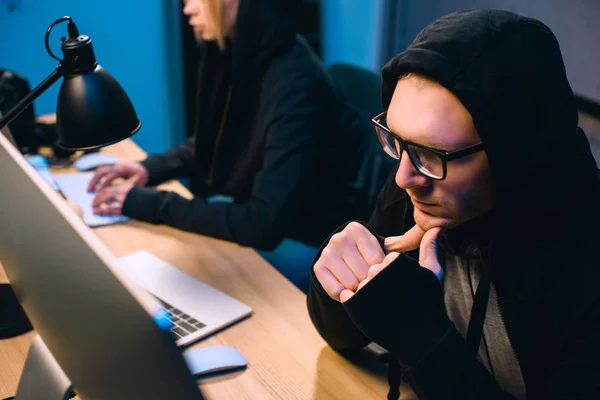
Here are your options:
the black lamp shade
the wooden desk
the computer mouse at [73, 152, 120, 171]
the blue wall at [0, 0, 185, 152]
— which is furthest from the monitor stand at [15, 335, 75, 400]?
the blue wall at [0, 0, 185, 152]

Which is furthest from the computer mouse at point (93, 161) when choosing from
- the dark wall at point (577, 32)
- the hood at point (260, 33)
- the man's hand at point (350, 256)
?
the dark wall at point (577, 32)

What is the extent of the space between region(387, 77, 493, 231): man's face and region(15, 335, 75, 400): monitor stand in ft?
1.79

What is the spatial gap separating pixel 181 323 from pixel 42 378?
33 cm

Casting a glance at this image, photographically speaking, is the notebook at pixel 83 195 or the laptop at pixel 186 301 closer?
the laptop at pixel 186 301

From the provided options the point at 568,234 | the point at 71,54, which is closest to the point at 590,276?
the point at 568,234

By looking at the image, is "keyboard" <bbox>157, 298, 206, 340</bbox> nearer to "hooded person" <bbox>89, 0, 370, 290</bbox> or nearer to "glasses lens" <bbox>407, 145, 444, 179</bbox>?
"hooded person" <bbox>89, 0, 370, 290</bbox>

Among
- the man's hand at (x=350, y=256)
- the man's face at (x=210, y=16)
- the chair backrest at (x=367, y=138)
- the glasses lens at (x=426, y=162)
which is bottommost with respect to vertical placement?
the chair backrest at (x=367, y=138)

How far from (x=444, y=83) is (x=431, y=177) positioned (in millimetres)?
134

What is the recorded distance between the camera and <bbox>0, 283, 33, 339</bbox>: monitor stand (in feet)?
3.47

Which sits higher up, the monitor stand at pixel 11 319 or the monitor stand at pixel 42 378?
the monitor stand at pixel 42 378

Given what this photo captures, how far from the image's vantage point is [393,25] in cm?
286

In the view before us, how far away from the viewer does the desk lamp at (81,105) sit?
1.02m

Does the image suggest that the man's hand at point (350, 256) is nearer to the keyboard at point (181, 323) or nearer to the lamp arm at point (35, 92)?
the keyboard at point (181, 323)

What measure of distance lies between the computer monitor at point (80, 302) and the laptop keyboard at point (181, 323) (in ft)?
1.09
